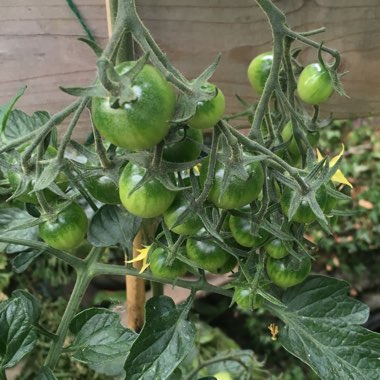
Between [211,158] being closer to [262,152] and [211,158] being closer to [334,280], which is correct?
[262,152]

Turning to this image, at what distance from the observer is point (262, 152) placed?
0.54 metres

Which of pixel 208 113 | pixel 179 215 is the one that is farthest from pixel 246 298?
pixel 208 113

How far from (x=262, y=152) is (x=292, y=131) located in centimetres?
16

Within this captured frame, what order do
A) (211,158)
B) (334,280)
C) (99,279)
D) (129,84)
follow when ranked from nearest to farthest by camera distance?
(129,84) → (211,158) → (334,280) → (99,279)

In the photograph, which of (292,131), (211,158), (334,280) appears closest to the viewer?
(211,158)

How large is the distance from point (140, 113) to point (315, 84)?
335mm

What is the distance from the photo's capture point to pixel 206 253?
64 cm

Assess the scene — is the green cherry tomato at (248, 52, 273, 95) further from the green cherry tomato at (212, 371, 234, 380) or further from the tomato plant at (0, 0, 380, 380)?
the green cherry tomato at (212, 371, 234, 380)

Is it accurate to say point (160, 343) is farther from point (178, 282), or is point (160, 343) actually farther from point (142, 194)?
point (142, 194)

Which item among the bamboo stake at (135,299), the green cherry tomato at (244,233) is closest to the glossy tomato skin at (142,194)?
the green cherry tomato at (244,233)

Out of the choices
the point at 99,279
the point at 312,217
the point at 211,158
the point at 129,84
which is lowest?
the point at 99,279

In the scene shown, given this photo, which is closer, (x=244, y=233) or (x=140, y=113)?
(x=140, y=113)

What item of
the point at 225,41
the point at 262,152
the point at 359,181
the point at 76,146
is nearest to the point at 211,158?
the point at 262,152

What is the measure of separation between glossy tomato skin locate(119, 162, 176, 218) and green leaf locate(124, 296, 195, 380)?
0.74 feet
